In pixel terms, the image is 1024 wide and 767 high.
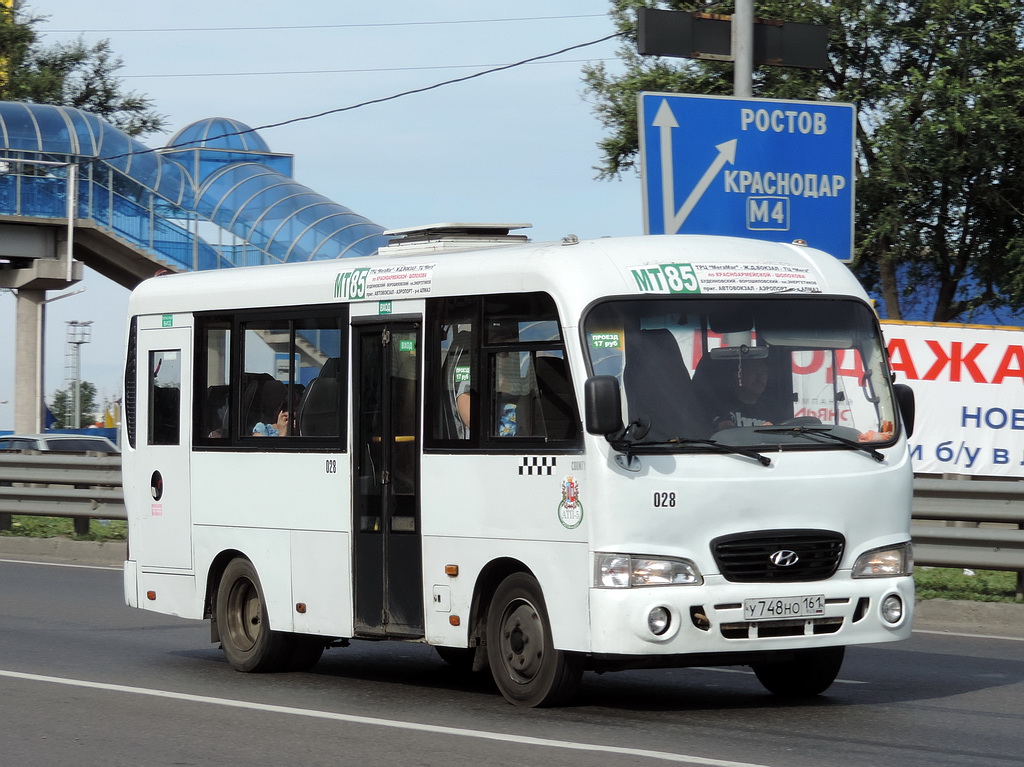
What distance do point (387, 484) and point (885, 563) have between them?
2.85 m

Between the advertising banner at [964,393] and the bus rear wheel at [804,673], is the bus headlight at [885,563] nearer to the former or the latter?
the bus rear wheel at [804,673]

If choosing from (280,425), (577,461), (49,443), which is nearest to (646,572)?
(577,461)

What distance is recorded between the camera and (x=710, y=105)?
15.7 m

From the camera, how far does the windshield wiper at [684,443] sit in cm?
859

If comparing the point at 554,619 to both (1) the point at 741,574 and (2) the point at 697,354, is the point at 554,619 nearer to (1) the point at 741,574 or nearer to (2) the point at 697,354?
(1) the point at 741,574

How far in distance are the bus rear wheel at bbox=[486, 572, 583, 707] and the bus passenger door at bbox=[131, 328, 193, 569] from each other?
3.14 meters

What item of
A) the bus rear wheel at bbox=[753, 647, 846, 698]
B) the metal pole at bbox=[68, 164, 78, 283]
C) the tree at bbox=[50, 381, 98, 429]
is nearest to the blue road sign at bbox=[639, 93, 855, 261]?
the bus rear wheel at bbox=[753, 647, 846, 698]

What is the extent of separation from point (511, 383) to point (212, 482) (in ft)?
9.73

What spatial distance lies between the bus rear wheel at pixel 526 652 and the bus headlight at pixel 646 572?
0.54 metres

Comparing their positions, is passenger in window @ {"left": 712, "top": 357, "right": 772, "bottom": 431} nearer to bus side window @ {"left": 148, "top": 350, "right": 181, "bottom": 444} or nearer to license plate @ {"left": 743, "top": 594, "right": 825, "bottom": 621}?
license plate @ {"left": 743, "top": 594, "right": 825, "bottom": 621}

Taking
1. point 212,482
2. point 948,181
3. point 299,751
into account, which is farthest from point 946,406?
point 948,181

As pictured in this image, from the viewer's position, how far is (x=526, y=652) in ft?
29.7

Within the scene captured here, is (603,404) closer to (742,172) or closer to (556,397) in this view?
(556,397)

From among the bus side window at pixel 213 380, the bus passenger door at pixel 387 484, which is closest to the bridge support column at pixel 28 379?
the bus side window at pixel 213 380
